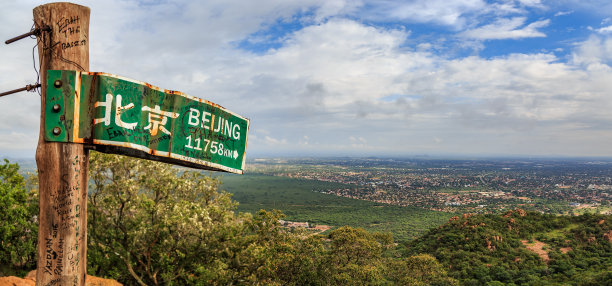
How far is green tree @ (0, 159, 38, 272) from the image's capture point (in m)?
9.81

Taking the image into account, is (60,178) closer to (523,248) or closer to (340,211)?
(523,248)

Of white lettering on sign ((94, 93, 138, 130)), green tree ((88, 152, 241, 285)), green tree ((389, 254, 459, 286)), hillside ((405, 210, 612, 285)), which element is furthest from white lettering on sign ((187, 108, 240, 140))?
hillside ((405, 210, 612, 285))

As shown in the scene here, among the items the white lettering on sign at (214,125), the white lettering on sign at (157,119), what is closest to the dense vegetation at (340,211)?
the white lettering on sign at (214,125)

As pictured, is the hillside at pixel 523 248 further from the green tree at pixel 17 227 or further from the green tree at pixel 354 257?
the green tree at pixel 17 227

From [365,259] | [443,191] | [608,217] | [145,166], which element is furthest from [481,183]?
[145,166]

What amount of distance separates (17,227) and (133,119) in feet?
37.6

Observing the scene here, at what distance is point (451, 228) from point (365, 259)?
31.6m

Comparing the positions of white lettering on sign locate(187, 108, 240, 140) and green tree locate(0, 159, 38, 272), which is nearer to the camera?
white lettering on sign locate(187, 108, 240, 140)

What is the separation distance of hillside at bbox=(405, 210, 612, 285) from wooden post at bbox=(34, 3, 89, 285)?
3269 centimetres

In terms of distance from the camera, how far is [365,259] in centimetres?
1830

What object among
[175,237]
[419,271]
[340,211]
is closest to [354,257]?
[419,271]

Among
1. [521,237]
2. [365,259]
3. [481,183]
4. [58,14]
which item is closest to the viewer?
[58,14]

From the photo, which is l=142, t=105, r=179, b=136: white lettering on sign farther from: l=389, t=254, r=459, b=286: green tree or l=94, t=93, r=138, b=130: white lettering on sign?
l=389, t=254, r=459, b=286: green tree

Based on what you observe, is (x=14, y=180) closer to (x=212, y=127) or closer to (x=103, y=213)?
(x=103, y=213)
